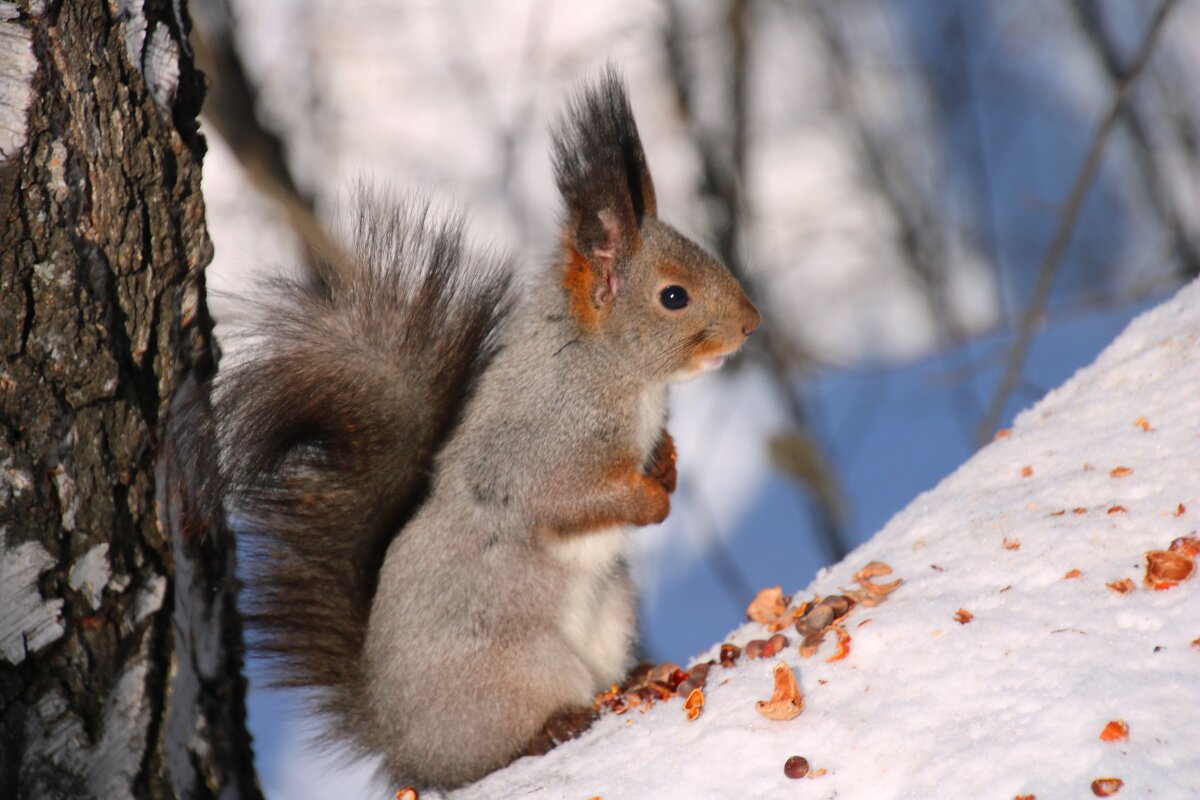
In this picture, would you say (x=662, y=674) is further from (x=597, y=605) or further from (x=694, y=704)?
(x=694, y=704)

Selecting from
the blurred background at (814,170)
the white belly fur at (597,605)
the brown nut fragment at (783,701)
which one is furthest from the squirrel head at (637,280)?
the blurred background at (814,170)

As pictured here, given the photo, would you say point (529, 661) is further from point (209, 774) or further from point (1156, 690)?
point (1156, 690)

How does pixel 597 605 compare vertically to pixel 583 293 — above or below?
below

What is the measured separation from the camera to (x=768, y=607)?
5.78ft

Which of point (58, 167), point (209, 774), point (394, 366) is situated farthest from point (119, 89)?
point (209, 774)

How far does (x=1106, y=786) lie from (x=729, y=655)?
2.00 ft

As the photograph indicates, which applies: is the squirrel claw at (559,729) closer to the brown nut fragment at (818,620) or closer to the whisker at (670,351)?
the brown nut fragment at (818,620)

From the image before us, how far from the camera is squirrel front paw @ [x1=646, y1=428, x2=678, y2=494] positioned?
197 cm

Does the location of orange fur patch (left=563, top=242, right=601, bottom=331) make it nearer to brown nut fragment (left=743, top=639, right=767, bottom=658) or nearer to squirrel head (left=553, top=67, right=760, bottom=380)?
squirrel head (left=553, top=67, right=760, bottom=380)

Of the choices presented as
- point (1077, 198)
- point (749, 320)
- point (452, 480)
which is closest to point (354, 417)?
point (452, 480)

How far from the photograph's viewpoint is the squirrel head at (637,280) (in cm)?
185

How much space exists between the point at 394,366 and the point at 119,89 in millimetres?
493

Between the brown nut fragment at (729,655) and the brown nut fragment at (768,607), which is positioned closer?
the brown nut fragment at (729,655)

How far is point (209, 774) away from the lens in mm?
1479
